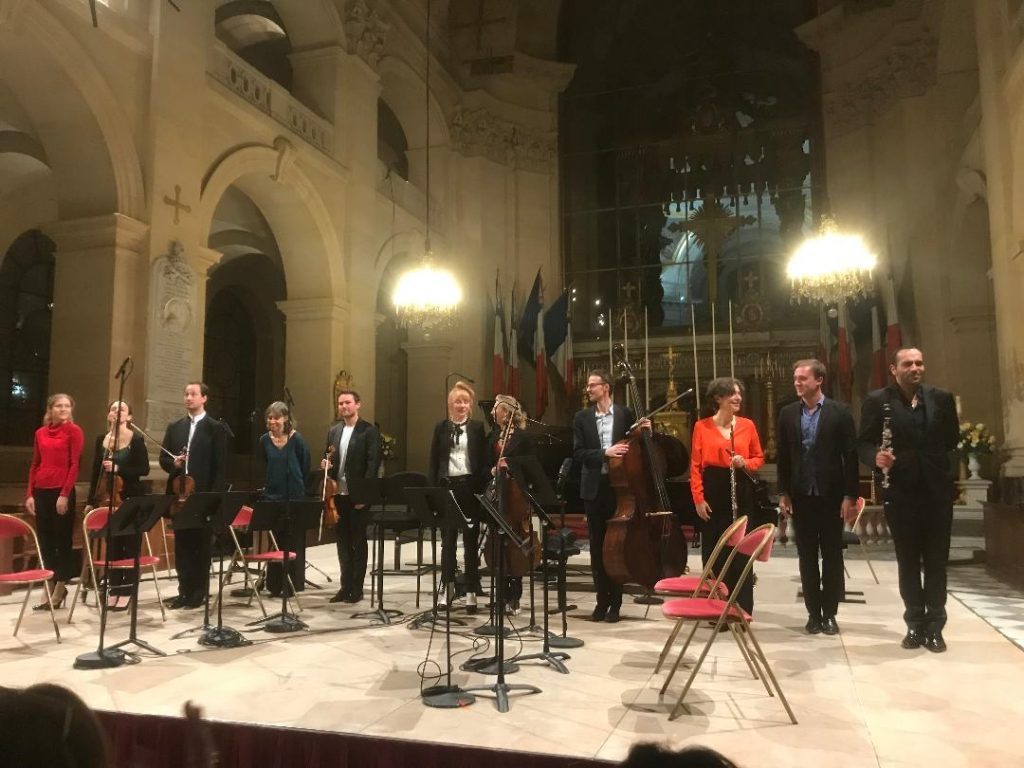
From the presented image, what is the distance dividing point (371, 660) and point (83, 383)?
19.0ft

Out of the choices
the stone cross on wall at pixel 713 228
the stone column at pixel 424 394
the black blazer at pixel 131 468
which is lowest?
the black blazer at pixel 131 468

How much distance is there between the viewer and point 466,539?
610 centimetres

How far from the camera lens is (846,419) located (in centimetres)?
517

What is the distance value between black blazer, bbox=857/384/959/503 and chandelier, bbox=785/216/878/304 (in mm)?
6108

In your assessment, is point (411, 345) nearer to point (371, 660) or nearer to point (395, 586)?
point (395, 586)

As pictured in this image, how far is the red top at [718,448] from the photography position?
5473 mm

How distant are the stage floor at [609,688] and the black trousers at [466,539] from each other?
50cm

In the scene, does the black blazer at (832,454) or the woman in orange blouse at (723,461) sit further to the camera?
the woman in orange blouse at (723,461)

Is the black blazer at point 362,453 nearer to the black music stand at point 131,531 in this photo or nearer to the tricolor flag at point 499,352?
the black music stand at point 131,531

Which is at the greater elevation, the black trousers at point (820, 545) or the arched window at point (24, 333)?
the arched window at point (24, 333)

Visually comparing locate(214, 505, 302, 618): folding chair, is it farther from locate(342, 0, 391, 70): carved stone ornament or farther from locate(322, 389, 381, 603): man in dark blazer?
locate(342, 0, 391, 70): carved stone ornament

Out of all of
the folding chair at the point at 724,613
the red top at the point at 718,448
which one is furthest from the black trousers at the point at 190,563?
the folding chair at the point at 724,613

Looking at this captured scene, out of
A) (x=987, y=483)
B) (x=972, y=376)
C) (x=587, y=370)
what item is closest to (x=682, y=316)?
(x=587, y=370)

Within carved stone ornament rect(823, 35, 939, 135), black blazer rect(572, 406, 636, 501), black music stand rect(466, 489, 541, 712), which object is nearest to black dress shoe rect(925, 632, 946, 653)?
black blazer rect(572, 406, 636, 501)
